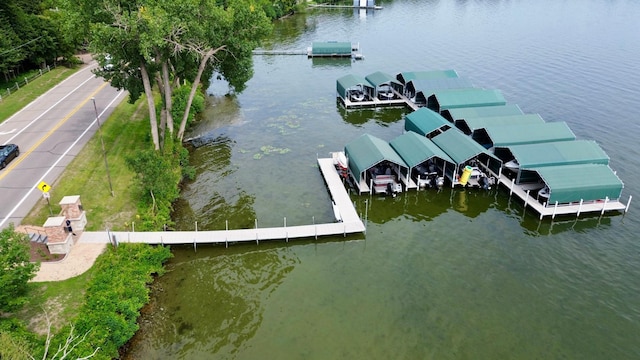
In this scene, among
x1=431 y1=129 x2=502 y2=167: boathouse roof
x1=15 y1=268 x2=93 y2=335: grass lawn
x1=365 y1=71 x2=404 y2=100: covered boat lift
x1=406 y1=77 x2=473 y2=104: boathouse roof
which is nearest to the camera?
x1=15 y1=268 x2=93 y2=335: grass lawn

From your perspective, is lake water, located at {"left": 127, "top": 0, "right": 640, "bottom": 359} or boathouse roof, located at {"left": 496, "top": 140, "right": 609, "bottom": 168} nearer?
lake water, located at {"left": 127, "top": 0, "right": 640, "bottom": 359}

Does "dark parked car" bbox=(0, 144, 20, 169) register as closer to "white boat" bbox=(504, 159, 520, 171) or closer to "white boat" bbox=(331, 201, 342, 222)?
"white boat" bbox=(331, 201, 342, 222)

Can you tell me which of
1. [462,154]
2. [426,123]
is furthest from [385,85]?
[462,154]

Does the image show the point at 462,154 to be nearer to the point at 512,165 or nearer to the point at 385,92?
the point at 512,165

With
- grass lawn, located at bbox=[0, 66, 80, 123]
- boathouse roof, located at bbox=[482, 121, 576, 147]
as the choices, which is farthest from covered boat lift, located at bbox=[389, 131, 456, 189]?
grass lawn, located at bbox=[0, 66, 80, 123]

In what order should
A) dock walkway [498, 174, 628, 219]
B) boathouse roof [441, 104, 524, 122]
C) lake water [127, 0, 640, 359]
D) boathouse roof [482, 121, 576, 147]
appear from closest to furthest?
lake water [127, 0, 640, 359], dock walkway [498, 174, 628, 219], boathouse roof [482, 121, 576, 147], boathouse roof [441, 104, 524, 122]

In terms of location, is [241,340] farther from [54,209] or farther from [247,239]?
[54,209]
